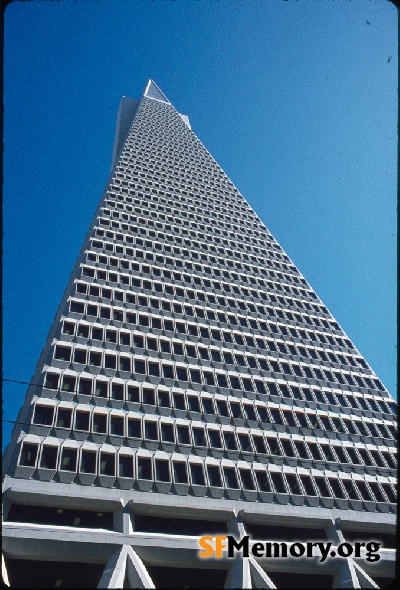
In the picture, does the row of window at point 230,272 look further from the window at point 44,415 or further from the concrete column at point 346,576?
the concrete column at point 346,576

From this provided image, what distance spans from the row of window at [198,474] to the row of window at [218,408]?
8.15ft

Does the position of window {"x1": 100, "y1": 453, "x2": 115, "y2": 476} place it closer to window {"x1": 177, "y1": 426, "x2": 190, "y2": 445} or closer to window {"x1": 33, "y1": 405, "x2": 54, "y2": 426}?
window {"x1": 33, "y1": 405, "x2": 54, "y2": 426}

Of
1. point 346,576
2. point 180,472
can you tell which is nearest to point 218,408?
point 180,472

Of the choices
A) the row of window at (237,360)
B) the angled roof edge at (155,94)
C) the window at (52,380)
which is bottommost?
the window at (52,380)

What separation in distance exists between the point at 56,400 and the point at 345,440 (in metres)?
21.4

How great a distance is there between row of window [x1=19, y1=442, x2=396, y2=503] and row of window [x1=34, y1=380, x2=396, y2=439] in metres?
2.49

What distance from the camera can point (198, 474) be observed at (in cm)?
2797

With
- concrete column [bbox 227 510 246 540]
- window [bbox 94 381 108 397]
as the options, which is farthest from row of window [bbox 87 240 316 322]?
concrete column [bbox 227 510 246 540]

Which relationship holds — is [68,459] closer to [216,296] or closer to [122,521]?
[122,521]

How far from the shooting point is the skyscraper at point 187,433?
77.6 ft

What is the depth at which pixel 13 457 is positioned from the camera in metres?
25.3

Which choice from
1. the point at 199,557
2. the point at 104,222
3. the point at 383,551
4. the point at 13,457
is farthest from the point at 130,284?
the point at 383,551

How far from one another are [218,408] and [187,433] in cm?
382

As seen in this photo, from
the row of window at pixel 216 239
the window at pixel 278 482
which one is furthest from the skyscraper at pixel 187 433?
the row of window at pixel 216 239
